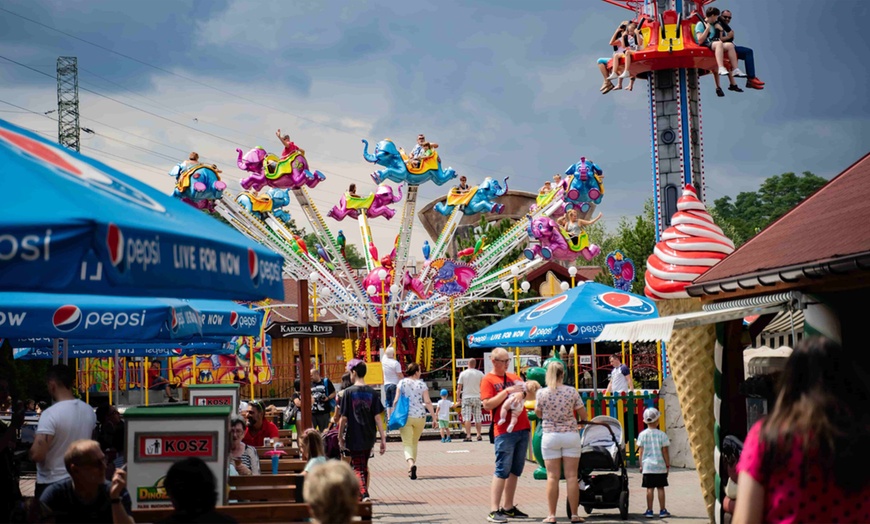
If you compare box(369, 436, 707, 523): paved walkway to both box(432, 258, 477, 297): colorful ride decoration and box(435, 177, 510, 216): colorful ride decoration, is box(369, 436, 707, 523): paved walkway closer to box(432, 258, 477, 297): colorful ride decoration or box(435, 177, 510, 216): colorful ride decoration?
box(432, 258, 477, 297): colorful ride decoration

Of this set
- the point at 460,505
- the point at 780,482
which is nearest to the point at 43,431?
the point at 780,482

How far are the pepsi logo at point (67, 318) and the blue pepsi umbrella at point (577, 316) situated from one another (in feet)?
20.7

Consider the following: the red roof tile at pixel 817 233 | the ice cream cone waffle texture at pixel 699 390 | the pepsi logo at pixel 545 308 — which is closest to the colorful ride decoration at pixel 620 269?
the pepsi logo at pixel 545 308

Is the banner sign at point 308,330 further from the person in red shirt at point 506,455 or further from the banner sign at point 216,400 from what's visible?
the person in red shirt at point 506,455

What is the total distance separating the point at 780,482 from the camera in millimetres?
3910

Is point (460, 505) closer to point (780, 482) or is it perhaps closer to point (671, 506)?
point (671, 506)

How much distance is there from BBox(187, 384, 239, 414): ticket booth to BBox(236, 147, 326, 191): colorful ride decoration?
17558 millimetres

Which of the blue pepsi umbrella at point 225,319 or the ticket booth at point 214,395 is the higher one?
the blue pepsi umbrella at point 225,319

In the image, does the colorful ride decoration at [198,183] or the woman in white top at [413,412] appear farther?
the colorful ride decoration at [198,183]

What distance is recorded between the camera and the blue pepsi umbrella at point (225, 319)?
13.3 meters

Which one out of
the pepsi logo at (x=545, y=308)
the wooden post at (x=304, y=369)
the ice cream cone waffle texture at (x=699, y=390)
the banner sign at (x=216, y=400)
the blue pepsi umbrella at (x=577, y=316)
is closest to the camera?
the ice cream cone waffle texture at (x=699, y=390)

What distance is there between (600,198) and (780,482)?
95.7 feet

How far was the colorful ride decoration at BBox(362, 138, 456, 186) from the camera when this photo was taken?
3027 cm

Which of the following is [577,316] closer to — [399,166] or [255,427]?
[255,427]
